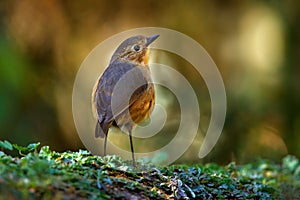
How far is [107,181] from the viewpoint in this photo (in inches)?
115

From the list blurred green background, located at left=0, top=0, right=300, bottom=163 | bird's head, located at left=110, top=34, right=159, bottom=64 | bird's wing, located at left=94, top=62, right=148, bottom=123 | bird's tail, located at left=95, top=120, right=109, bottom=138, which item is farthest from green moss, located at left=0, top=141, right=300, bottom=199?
blurred green background, located at left=0, top=0, right=300, bottom=163

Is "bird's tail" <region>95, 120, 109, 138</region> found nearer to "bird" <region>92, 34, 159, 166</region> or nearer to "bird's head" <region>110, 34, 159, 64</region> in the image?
"bird" <region>92, 34, 159, 166</region>

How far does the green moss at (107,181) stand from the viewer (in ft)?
8.32

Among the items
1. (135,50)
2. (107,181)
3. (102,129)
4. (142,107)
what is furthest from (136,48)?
(107,181)

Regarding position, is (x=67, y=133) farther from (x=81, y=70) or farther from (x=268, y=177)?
(x=268, y=177)

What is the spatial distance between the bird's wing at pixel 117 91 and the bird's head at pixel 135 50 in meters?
0.34

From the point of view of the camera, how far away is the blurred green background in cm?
685

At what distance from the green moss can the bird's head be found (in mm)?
1274

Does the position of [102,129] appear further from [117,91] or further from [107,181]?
[107,181]

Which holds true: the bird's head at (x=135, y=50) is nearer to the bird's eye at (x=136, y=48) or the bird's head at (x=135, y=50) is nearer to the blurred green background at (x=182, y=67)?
the bird's eye at (x=136, y=48)

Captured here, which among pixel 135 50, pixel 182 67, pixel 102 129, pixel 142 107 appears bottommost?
pixel 102 129

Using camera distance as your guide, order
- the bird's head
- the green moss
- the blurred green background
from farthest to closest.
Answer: the blurred green background, the bird's head, the green moss

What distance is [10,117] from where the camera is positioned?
7.05 meters

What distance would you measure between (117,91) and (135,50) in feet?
2.56
